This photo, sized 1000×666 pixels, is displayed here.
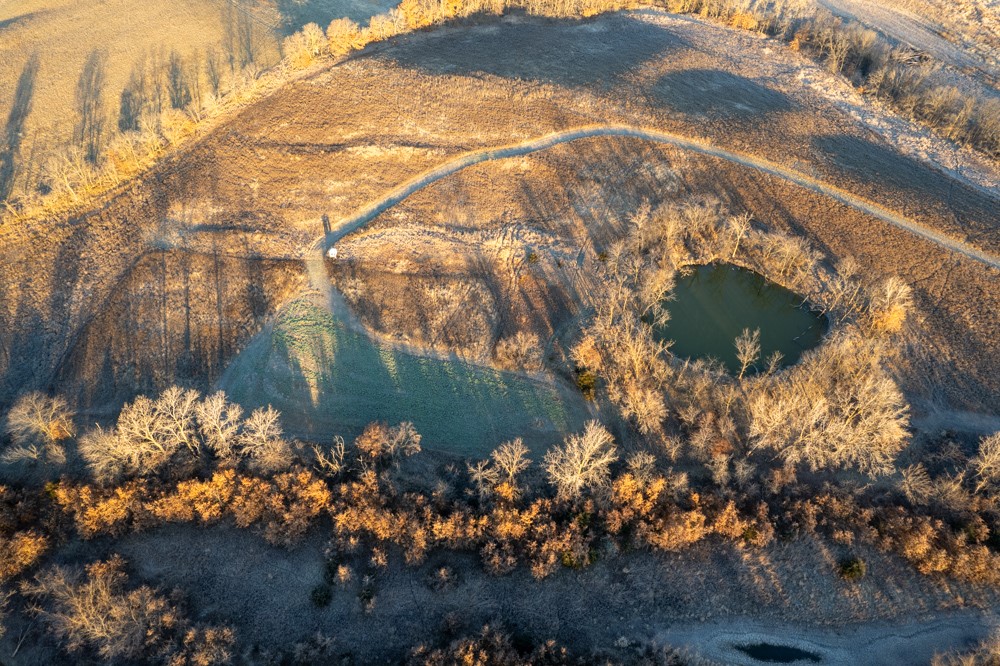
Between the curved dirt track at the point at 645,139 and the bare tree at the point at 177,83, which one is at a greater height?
the bare tree at the point at 177,83

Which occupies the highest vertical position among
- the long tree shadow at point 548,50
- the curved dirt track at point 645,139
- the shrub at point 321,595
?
the long tree shadow at point 548,50

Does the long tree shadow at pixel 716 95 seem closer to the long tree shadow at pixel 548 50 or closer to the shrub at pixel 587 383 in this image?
the long tree shadow at pixel 548 50

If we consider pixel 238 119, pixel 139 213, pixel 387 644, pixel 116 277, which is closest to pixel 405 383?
pixel 387 644

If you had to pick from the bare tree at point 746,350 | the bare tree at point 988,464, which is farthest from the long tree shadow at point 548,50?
the bare tree at point 988,464

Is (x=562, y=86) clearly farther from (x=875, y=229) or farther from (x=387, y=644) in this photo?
(x=387, y=644)

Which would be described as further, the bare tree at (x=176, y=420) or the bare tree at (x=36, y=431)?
the bare tree at (x=36, y=431)

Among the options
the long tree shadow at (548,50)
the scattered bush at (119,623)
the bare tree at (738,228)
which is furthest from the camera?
the long tree shadow at (548,50)

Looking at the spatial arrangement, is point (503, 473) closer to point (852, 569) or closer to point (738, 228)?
point (852, 569)
